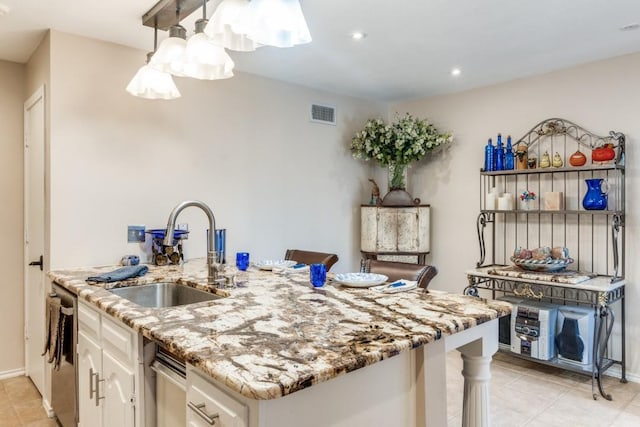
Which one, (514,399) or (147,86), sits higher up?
(147,86)

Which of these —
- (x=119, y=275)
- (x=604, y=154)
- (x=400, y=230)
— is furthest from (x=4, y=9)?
(x=604, y=154)

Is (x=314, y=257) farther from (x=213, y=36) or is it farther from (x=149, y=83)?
(x=213, y=36)

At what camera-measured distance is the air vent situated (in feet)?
13.5

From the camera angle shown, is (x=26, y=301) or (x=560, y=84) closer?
(x=26, y=301)

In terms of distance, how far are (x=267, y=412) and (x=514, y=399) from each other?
261 cm

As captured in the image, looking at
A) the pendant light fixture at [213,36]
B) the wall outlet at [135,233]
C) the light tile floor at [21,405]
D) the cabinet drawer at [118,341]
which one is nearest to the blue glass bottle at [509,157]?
the pendant light fixture at [213,36]

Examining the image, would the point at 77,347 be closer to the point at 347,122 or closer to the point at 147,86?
the point at 147,86

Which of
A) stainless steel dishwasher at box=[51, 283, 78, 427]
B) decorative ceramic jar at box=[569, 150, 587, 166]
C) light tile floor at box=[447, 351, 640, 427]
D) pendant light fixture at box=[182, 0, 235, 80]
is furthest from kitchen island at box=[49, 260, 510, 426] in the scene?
decorative ceramic jar at box=[569, 150, 587, 166]

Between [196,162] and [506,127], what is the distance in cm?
280

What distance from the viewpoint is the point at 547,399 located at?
2.96 m

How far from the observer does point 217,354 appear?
3.83ft

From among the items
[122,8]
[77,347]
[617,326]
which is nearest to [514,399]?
[617,326]

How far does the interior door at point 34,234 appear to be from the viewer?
9.71 ft

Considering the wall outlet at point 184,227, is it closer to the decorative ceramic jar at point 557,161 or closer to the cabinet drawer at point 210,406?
the cabinet drawer at point 210,406
